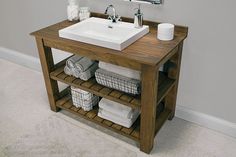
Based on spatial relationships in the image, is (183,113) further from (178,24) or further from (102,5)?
(102,5)

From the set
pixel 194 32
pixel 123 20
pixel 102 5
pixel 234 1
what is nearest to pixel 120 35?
pixel 123 20

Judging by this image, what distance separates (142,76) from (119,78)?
10.4 inches

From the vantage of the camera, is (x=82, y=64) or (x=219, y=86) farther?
(x=82, y=64)

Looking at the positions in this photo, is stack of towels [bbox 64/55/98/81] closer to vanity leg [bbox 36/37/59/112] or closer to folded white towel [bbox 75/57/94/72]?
folded white towel [bbox 75/57/94/72]

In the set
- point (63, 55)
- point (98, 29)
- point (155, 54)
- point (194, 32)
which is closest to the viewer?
point (155, 54)

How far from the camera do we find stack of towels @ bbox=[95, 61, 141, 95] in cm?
159

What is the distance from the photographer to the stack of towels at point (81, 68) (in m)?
1.83

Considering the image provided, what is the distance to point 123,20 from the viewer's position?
A: 185 cm

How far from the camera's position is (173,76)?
1767mm

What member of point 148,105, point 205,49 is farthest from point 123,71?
point 205,49

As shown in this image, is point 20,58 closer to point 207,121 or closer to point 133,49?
point 133,49

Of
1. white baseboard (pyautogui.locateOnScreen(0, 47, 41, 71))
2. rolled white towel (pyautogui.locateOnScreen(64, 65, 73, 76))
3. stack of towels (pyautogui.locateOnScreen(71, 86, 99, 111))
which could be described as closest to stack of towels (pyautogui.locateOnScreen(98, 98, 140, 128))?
stack of towels (pyautogui.locateOnScreen(71, 86, 99, 111))

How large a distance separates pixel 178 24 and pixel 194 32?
12cm

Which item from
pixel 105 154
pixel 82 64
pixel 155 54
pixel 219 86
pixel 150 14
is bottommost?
pixel 105 154
